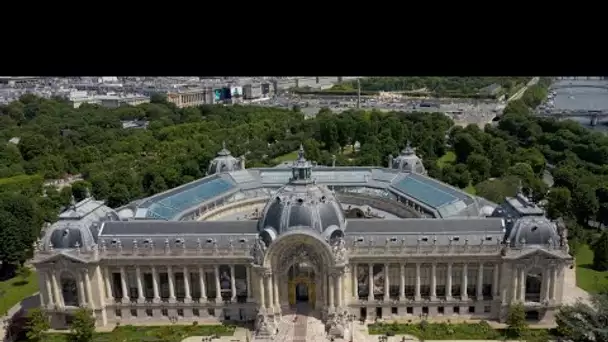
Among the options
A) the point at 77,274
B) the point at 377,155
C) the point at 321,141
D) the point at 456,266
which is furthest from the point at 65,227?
the point at 321,141

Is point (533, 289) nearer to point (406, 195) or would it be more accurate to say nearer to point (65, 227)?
point (406, 195)

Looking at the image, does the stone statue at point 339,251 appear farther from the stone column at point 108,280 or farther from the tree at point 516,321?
the stone column at point 108,280

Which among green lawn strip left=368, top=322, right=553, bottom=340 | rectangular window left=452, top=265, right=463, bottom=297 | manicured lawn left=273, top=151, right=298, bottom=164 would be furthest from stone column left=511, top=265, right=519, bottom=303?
manicured lawn left=273, top=151, right=298, bottom=164

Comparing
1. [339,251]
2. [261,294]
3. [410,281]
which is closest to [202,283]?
[261,294]

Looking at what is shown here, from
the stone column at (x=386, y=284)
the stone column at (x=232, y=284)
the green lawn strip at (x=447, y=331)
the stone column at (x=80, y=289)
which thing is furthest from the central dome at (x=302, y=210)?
the stone column at (x=80, y=289)

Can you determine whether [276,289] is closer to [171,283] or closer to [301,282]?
[301,282]

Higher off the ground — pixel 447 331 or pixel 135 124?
pixel 135 124
